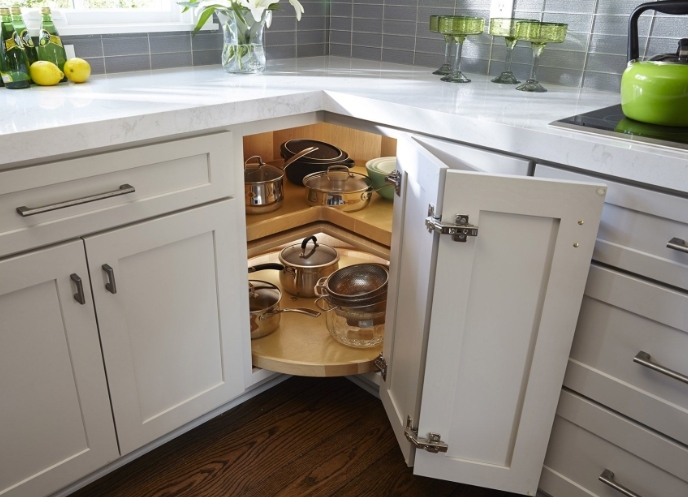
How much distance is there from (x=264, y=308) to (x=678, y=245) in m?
1.09

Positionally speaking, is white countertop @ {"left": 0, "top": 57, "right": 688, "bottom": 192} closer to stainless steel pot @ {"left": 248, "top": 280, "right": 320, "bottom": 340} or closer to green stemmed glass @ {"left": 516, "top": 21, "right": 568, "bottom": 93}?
green stemmed glass @ {"left": 516, "top": 21, "right": 568, "bottom": 93}

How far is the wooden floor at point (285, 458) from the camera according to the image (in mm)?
1493

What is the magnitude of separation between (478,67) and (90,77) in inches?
47.7

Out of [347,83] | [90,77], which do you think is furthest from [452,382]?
[90,77]

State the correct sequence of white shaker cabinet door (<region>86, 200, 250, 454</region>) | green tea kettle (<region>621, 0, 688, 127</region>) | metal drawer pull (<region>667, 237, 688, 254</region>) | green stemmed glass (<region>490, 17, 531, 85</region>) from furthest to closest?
green stemmed glass (<region>490, 17, 531, 85</region>), white shaker cabinet door (<region>86, 200, 250, 454</region>), green tea kettle (<region>621, 0, 688, 127</region>), metal drawer pull (<region>667, 237, 688, 254</region>)

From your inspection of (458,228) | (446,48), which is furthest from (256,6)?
(458,228)

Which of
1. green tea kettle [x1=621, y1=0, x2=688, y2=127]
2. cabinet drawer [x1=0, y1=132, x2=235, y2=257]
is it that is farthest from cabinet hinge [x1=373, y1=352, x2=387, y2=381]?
green tea kettle [x1=621, y1=0, x2=688, y2=127]

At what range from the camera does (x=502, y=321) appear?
3.89 ft

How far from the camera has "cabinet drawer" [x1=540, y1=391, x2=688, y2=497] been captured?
1146 mm

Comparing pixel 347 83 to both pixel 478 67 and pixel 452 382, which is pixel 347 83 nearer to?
pixel 478 67

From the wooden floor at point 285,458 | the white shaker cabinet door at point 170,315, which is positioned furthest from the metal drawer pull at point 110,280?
the wooden floor at point 285,458

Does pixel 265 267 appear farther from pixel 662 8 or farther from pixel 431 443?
pixel 662 8

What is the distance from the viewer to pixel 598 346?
46.6 inches

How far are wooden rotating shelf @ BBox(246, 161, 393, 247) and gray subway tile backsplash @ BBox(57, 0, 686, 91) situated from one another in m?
0.57
